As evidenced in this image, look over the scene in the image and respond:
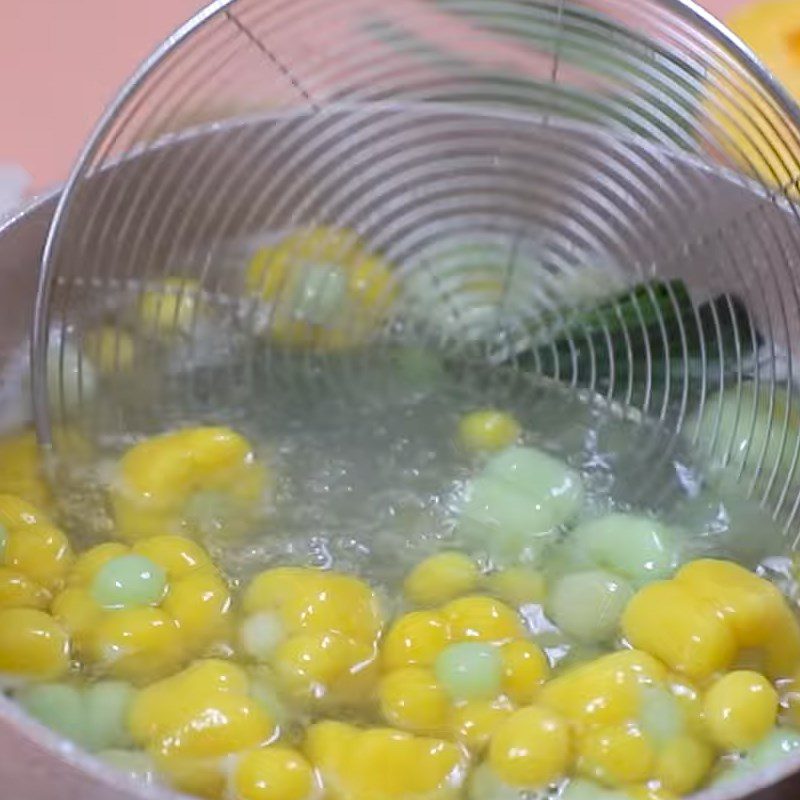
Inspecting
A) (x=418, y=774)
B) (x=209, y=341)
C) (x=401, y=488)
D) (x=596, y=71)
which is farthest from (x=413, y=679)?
(x=596, y=71)

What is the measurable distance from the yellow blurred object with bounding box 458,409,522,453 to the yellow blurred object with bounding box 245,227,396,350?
11 centimetres

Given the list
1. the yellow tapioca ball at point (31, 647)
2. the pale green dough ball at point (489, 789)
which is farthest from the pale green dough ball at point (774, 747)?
the yellow tapioca ball at point (31, 647)

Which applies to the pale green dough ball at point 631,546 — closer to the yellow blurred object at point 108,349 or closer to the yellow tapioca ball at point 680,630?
the yellow tapioca ball at point 680,630

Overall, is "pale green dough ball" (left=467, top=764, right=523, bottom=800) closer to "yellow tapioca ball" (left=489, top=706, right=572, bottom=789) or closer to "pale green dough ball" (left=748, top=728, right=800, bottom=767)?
"yellow tapioca ball" (left=489, top=706, right=572, bottom=789)

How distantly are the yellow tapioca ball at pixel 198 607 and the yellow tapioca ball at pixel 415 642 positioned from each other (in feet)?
0.27

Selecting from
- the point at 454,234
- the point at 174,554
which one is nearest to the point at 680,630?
the point at 174,554

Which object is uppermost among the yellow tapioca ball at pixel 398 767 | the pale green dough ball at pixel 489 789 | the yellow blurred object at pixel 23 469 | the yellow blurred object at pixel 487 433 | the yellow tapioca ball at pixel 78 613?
the yellow blurred object at pixel 487 433

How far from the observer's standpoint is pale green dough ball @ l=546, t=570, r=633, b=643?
2.29ft

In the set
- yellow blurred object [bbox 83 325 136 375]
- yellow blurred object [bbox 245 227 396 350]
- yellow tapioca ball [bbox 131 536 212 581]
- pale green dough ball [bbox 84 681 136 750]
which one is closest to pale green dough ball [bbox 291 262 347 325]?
yellow blurred object [bbox 245 227 396 350]

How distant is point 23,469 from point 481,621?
275mm

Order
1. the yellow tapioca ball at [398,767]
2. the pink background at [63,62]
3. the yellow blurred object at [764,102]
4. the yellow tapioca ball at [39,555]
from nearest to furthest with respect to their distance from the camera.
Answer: the yellow tapioca ball at [398,767], the yellow tapioca ball at [39,555], the yellow blurred object at [764,102], the pink background at [63,62]

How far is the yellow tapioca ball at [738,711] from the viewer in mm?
628

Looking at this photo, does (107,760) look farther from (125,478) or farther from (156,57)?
(156,57)

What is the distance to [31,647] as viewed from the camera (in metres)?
0.64
